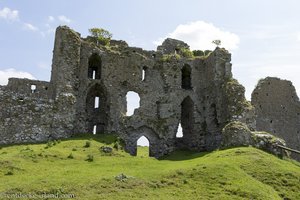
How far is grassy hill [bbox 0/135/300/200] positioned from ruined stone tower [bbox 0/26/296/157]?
4.05 m

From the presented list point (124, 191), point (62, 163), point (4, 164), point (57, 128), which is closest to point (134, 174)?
point (124, 191)

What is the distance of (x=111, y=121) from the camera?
39.7m

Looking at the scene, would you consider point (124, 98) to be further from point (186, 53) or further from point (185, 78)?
point (186, 53)

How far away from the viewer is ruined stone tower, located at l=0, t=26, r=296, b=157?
3597 cm

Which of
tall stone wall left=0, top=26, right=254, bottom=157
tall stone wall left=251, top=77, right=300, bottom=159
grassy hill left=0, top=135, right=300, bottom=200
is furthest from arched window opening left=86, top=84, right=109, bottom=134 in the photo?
tall stone wall left=251, top=77, right=300, bottom=159

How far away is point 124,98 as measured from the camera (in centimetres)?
4128

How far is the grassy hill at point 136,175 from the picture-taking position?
867 inches

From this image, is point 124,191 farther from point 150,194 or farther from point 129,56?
point 129,56

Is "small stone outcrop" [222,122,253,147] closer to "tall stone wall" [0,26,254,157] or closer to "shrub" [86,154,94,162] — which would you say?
"tall stone wall" [0,26,254,157]

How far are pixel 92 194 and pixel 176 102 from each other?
23175 mm

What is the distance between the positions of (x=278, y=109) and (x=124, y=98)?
19729mm

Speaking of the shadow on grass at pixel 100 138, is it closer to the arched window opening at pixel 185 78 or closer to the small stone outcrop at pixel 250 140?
the small stone outcrop at pixel 250 140

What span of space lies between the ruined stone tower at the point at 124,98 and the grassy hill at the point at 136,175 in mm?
4048

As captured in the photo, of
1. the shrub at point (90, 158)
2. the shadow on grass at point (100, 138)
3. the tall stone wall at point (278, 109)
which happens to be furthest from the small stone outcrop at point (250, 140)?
the tall stone wall at point (278, 109)
